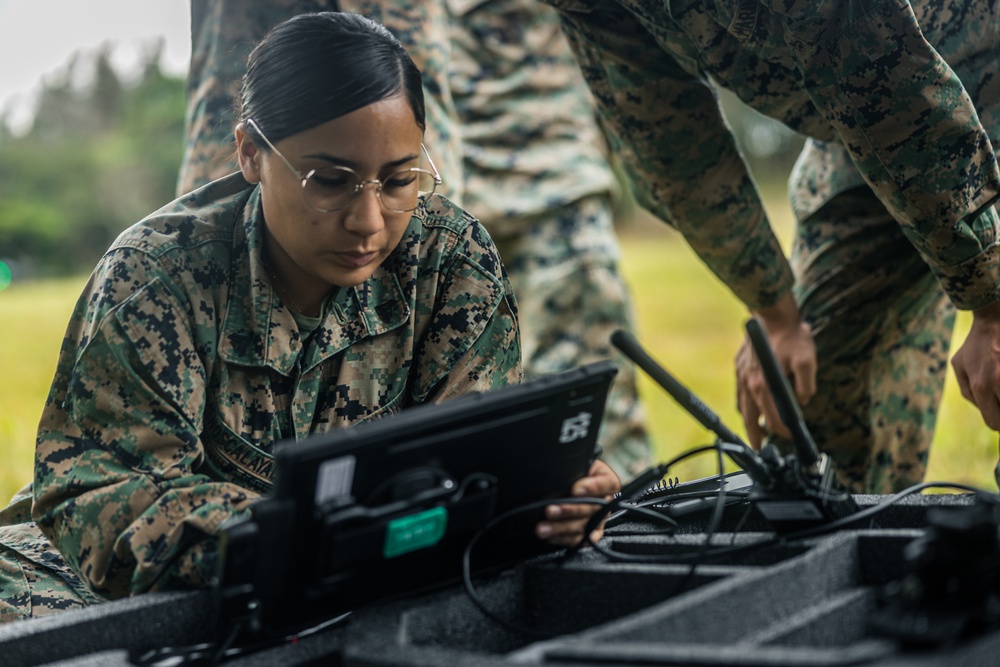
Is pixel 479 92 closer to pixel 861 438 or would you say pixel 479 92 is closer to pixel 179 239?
pixel 861 438

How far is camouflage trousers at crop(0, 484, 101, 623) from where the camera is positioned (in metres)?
1.87

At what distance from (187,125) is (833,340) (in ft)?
5.84

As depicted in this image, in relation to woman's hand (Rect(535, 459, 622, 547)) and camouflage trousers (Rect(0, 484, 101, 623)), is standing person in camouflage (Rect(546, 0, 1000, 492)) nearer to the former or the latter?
woman's hand (Rect(535, 459, 622, 547))

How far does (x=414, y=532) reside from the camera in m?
1.43

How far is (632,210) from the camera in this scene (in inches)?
702

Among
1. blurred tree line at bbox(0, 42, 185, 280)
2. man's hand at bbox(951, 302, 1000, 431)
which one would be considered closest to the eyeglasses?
man's hand at bbox(951, 302, 1000, 431)

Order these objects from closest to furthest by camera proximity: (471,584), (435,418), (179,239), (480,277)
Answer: (435,418) → (471,584) → (179,239) → (480,277)

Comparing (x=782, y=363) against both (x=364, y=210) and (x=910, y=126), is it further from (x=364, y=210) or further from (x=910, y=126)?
(x=364, y=210)

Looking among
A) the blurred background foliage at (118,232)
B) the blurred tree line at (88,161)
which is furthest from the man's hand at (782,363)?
Answer: the blurred tree line at (88,161)

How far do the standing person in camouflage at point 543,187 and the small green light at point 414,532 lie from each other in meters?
2.65

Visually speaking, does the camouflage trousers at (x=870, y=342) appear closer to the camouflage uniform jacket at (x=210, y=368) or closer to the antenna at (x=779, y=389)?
the camouflage uniform jacket at (x=210, y=368)

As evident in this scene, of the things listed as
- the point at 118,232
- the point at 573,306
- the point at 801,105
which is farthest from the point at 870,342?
the point at 118,232

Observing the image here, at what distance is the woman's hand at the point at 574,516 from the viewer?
5.36 ft

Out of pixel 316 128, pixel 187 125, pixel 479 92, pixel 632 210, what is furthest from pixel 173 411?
pixel 632 210
